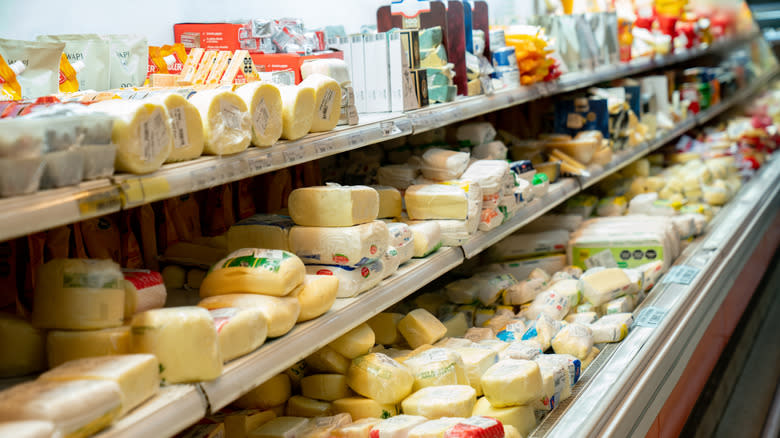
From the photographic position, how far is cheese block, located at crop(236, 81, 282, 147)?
1.66m

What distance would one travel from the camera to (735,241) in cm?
393

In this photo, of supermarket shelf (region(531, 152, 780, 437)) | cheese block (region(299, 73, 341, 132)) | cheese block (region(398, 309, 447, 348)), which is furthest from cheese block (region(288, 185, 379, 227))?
supermarket shelf (region(531, 152, 780, 437))

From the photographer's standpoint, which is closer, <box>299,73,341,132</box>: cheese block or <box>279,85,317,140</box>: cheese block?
<box>279,85,317,140</box>: cheese block

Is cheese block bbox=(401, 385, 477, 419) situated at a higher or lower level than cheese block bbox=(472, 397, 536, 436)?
higher

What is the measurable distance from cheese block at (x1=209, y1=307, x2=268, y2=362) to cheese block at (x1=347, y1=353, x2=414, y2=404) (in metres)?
0.46

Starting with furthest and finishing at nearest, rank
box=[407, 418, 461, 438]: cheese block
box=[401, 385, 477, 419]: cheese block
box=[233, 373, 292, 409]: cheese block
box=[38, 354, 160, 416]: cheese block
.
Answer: box=[233, 373, 292, 409]: cheese block → box=[401, 385, 477, 419]: cheese block → box=[407, 418, 461, 438]: cheese block → box=[38, 354, 160, 416]: cheese block

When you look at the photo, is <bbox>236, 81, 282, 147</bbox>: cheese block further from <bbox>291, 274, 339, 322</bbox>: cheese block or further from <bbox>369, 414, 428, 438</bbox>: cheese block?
<bbox>369, 414, 428, 438</bbox>: cheese block

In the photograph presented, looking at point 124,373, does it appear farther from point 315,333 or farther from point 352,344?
point 352,344

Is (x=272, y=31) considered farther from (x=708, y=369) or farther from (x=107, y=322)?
(x=708, y=369)

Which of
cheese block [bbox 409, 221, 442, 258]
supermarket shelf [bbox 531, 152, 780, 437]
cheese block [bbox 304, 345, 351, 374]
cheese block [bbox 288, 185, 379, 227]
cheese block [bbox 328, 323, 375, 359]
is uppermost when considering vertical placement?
cheese block [bbox 288, 185, 379, 227]

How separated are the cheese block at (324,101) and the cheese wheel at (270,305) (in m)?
0.50

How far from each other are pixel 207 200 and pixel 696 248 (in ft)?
8.36

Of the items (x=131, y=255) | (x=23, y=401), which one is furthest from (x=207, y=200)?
(x=23, y=401)

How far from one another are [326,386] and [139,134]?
0.95 meters
